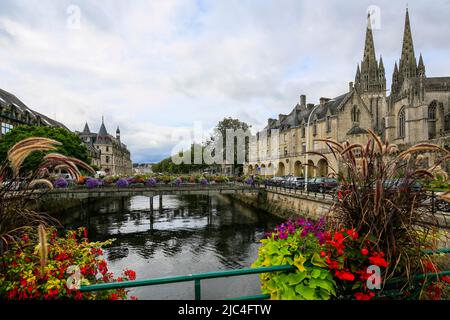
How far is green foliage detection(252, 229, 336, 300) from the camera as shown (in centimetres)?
254

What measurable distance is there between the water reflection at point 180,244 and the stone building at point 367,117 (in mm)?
19385

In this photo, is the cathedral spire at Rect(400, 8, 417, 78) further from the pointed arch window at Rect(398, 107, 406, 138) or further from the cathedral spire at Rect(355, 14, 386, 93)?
the pointed arch window at Rect(398, 107, 406, 138)

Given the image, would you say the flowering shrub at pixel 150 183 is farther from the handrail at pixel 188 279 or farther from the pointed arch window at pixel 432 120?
the pointed arch window at pixel 432 120

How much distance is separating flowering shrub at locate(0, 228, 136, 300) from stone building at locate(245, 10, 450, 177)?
3583 cm

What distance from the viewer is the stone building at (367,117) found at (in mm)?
49406

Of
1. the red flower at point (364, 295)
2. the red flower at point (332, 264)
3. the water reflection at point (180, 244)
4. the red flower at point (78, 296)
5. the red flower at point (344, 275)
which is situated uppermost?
the red flower at point (332, 264)

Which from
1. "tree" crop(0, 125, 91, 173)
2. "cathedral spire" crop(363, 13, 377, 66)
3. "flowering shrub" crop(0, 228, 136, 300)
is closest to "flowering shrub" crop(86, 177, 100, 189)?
"tree" crop(0, 125, 91, 173)

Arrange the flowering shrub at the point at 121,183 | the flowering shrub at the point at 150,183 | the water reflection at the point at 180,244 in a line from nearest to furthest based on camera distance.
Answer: the water reflection at the point at 180,244 < the flowering shrub at the point at 121,183 < the flowering shrub at the point at 150,183

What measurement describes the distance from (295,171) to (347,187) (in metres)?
58.2

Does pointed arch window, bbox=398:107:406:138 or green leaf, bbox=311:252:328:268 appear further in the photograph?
pointed arch window, bbox=398:107:406:138

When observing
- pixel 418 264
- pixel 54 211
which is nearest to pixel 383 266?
pixel 418 264

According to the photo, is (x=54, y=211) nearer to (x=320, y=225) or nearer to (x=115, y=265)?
(x=115, y=265)

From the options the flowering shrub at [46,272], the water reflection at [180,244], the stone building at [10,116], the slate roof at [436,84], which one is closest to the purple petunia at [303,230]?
the flowering shrub at [46,272]

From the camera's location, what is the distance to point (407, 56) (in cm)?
7594
